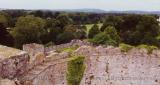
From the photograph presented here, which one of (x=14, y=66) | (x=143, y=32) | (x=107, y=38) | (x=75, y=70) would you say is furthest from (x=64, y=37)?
(x=14, y=66)

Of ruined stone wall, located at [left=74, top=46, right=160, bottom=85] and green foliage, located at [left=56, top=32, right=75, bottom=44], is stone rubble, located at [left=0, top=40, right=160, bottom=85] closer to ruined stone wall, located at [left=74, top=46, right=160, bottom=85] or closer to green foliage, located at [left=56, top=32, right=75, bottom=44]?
ruined stone wall, located at [left=74, top=46, right=160, bottom=85]

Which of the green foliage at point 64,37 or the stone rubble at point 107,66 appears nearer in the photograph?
the stone rubble at point 107,66

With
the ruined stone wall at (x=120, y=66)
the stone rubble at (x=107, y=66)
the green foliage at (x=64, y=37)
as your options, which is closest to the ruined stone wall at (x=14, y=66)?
the stone rubble at (x=107, y=66)

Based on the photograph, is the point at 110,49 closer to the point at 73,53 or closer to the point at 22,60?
the point at 73,53

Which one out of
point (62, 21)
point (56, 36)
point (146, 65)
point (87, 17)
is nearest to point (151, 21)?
point (56, 36)

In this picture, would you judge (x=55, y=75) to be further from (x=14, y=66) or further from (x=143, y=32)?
(x=143, y=32)

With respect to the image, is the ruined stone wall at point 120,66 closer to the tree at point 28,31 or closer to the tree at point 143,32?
the tree at point 143,32

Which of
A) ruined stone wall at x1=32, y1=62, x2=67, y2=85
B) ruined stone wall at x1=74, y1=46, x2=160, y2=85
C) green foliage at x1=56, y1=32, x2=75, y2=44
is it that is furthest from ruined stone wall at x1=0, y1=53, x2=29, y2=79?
green foliage at x1=56, y1=32, x2=75, y2=44
